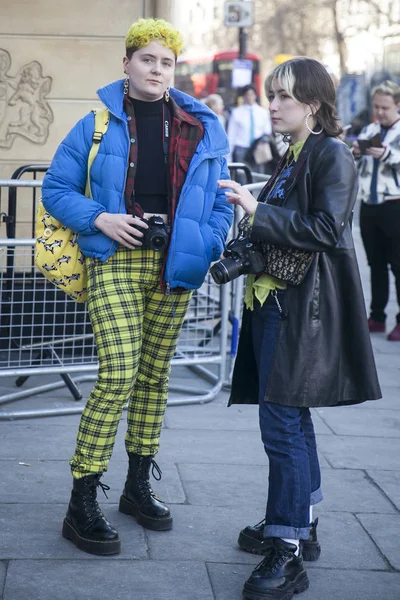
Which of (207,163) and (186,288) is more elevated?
(207,163)

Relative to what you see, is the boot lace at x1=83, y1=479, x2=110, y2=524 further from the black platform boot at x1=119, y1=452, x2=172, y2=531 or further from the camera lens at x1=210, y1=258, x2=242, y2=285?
the camera lens at x1=210, y1=258, x2=242, y2=285

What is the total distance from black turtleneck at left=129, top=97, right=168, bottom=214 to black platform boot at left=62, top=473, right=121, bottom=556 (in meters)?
1.08

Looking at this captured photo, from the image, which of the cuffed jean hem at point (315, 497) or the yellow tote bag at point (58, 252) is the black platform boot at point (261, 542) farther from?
the yellow tote bag at point (58, 252)

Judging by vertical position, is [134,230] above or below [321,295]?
above

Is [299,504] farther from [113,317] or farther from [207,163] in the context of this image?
[207,163]

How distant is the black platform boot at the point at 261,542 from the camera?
3.92m

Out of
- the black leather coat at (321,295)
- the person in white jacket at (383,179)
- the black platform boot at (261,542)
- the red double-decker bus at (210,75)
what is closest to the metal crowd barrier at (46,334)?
the black platform boot at (261,542)

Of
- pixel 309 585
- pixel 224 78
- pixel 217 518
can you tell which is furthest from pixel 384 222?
pixel 224 78

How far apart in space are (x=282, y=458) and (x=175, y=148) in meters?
1.25

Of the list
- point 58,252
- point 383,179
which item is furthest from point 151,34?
point 383,179

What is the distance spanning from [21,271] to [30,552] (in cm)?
238

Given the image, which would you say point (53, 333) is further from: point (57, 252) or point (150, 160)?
point (150, 160)

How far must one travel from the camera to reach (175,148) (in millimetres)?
3971

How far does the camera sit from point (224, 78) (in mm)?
38281
